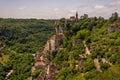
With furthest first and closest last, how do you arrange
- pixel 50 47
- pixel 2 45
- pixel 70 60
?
pixel 2 45
pixel 50 47
pixel 70 60

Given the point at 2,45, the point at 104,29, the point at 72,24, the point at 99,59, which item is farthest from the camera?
the point at 2,45

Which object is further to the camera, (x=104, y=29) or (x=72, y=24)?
(x=72, y=24)

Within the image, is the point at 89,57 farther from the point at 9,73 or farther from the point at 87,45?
the point at 9,73

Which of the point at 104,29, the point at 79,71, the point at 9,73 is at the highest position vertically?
the point at 104,29

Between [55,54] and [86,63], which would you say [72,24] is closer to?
[55,54]

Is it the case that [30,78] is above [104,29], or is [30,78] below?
below

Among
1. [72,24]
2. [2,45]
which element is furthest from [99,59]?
[2,45]

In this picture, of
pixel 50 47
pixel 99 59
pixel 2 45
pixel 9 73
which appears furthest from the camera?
pixel 2 45

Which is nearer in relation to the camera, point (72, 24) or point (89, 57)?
point (89, 57)

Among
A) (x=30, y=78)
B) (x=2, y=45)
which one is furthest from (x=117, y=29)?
(x=2, y=45)
